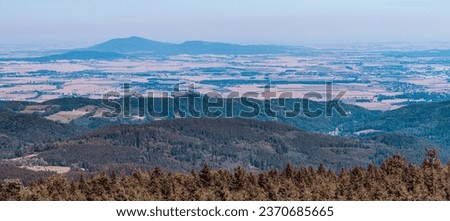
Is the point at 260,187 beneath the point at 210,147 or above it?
above

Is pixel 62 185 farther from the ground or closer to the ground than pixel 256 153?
farther from the ground

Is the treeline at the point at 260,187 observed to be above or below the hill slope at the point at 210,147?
above

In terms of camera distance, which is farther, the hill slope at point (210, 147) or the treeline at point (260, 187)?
the hill slope at point (210, 147)

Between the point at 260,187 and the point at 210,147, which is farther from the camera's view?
the point at 210,147

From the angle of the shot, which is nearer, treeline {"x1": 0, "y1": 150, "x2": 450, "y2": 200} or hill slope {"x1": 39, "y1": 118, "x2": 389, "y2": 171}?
treeline {"x1": 0, "y1": 150, "x2": 450, "y2": 200}

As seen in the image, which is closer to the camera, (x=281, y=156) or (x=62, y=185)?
(x=62, y=185)

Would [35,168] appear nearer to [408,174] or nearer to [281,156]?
[281,156]

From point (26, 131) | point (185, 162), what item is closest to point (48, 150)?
point (185, 162)

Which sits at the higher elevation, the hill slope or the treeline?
the treeline
